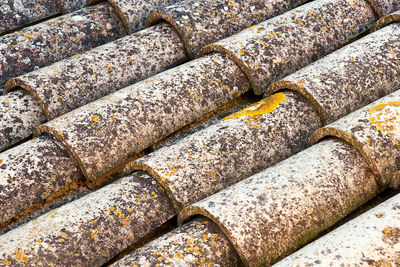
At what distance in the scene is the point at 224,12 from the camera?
9.02ft

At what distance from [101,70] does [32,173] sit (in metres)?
Result: 0.73

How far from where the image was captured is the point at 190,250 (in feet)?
5.34

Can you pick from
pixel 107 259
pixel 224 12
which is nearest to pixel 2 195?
pixel 107 259

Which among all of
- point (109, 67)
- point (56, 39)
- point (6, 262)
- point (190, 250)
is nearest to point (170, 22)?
point (109, 67)

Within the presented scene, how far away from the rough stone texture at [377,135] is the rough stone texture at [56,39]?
1529mm

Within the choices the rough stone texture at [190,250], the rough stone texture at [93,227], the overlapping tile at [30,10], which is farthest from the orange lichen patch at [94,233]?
the overlapping tile at [30,10]

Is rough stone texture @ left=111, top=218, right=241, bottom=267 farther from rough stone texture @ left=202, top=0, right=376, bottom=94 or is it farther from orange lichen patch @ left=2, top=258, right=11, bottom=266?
rough stone texture @ left=202, top=0, right=376, bottom=94

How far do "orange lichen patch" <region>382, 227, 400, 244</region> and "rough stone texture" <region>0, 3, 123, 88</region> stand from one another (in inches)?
77.9

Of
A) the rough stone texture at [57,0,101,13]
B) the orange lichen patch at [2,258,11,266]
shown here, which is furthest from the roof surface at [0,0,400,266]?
the rough stone texture at [57,0,101,13]

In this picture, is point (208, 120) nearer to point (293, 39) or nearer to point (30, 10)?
point (293, 39)

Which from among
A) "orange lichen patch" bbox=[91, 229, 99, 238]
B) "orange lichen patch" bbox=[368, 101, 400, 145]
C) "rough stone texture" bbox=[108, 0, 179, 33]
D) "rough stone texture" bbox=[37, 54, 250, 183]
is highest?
"rough stone texture" bbox=[108, 0, 179, 33]

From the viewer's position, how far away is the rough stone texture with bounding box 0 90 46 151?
2240 millimetres

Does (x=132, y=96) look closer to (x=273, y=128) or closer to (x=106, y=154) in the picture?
(x=106, y=154)

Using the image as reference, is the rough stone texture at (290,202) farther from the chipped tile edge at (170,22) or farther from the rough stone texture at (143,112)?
the chipped tile edge at (170,22)
